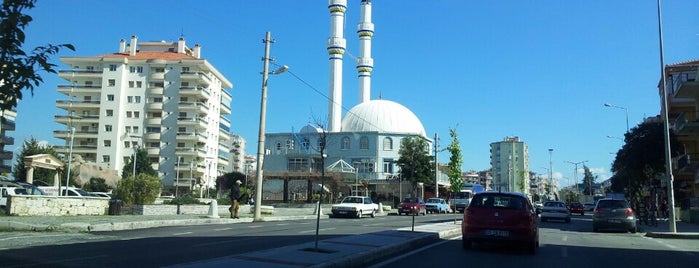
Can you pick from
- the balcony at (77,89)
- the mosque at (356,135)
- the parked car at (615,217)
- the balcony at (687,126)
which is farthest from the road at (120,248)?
the balcony at (77,89)

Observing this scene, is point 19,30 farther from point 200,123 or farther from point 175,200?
point 200,123

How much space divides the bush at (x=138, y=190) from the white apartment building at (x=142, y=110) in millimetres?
56267

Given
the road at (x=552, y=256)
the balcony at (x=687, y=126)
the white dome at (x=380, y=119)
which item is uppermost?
the white dome at (x=380, y=119)

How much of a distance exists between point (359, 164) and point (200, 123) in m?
25.9

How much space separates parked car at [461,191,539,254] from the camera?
13.2m

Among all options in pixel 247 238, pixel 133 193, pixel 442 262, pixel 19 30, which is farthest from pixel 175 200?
pixel 19 30

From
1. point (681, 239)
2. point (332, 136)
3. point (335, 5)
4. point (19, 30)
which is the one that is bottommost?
point (681, 239)

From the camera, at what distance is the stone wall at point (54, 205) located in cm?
2375

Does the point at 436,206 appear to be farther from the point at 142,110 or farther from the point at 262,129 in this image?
the point at 142,110

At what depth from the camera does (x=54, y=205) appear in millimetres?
25078

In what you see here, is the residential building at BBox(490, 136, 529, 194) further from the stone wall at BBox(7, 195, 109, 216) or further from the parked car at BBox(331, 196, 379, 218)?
the stone wall at BBox(7, 195, 109, 216)

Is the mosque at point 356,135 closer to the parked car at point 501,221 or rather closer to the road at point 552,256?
the road at point 552,256

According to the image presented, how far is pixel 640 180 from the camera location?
45.5 meters

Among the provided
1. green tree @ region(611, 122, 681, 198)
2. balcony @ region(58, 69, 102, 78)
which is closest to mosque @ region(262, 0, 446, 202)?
balcony @ region(58, 69, 102, 78)
